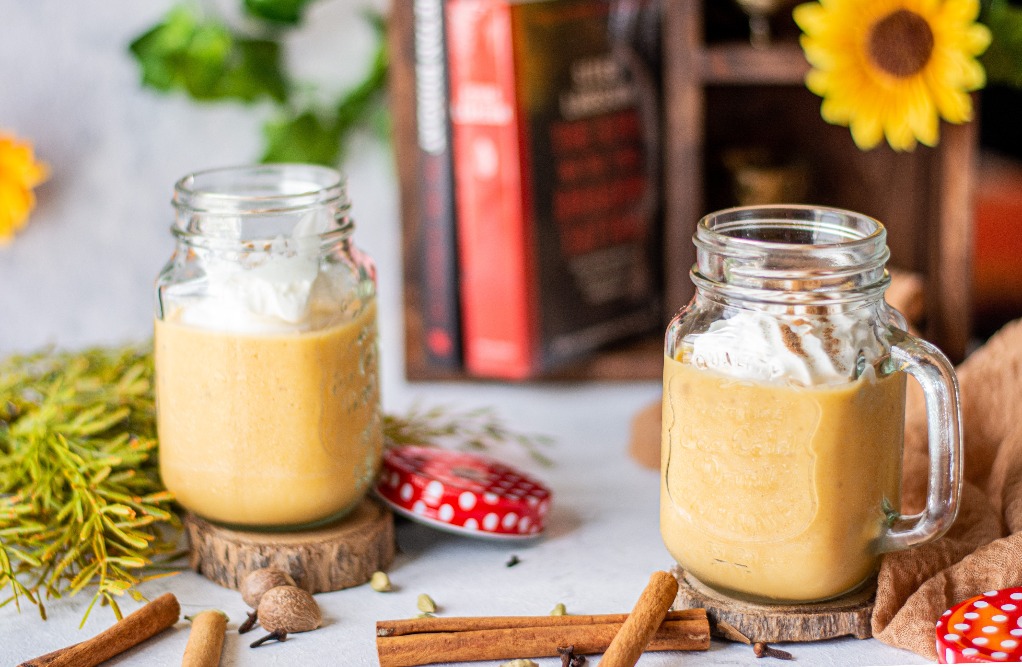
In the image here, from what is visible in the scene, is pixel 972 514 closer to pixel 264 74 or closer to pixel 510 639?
pixel 510 639

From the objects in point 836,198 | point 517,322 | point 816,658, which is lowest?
point 816,658

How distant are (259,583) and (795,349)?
1.42ft

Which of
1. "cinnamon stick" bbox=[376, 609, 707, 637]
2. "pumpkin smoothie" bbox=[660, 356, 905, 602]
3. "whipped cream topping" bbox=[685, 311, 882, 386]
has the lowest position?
"cinnamon stick" bbox=[376, 609, 707, 637]

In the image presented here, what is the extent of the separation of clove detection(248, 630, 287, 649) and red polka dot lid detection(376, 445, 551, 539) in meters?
0.16

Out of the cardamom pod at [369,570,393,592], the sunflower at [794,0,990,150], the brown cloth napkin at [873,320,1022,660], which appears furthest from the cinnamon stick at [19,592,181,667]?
the sunflower at [794,0,990,150]

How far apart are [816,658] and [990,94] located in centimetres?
91

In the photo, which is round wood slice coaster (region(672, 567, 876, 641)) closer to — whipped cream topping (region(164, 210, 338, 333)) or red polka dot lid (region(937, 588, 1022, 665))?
red polka dot lid (region(937, 588, 1022, 665))

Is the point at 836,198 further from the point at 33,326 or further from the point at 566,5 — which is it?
the point at 33,326

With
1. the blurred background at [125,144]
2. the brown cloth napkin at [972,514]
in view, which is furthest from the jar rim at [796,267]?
the blurred background at [125,144]

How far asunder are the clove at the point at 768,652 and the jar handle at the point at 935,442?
0.34 feet

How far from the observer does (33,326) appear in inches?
62.7

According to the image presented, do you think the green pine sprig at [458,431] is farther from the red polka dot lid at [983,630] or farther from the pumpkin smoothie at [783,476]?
the red polka dot lid at [983,630]

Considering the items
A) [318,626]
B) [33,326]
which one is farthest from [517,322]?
[33,326]

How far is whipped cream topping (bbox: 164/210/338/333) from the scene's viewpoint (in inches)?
34.9
